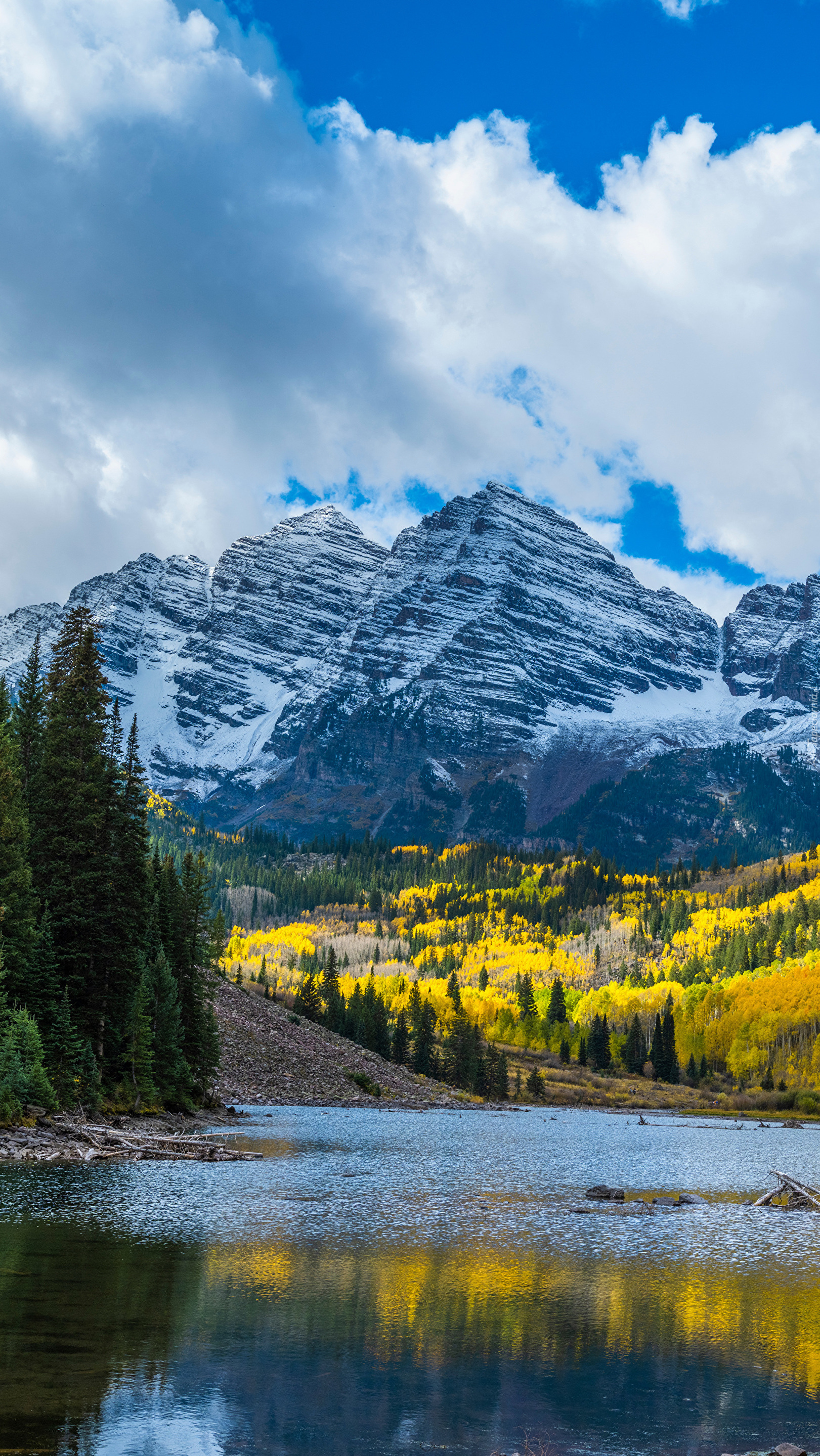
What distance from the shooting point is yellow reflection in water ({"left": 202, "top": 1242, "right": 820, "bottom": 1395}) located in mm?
24203

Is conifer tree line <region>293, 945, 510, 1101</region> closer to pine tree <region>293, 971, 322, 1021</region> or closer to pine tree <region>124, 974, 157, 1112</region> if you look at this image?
pine tree <region>293, 971, 322, 1021</region>

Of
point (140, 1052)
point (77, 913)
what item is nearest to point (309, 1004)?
point (140, 1052)

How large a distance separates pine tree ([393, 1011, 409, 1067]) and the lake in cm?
11104

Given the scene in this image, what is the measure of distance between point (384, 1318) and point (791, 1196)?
32717 mm

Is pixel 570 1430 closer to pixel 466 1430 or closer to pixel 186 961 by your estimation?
pixel 466 1430

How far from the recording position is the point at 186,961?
84.4m

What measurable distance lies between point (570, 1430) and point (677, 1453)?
1.82m

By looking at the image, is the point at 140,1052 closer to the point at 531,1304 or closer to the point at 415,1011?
the point at 531,1304

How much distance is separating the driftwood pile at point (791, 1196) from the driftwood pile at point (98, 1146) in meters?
25.1

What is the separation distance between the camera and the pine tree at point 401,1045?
16088 cm

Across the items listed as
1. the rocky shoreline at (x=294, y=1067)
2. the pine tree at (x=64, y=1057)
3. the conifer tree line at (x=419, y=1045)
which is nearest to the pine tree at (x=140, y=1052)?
the pine tree at (x=64, y=1057)

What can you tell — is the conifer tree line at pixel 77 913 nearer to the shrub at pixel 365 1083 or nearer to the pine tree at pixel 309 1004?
the shrub at pixel 365 1083

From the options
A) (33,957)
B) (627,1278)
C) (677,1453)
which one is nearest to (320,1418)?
(677,1453)

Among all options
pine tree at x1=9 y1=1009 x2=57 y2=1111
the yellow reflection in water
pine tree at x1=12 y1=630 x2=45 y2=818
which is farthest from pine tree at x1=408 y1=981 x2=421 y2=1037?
the yellow reflection in water
